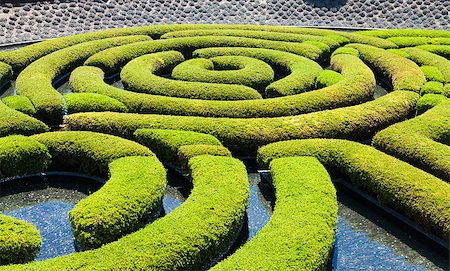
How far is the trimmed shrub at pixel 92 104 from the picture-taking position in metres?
19.9

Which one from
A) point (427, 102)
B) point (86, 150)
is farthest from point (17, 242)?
point (427, 102)

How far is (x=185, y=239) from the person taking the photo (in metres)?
12.8

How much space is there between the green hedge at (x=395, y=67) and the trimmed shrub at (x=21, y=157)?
40.5ft

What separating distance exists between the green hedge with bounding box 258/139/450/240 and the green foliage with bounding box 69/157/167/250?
11.4ft

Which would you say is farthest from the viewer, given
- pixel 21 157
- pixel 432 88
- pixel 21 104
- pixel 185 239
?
pixel 432 88

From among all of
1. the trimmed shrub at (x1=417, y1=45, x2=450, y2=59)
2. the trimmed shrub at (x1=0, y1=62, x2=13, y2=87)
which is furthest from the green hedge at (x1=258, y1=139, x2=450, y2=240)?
the trimmed shrub at (x1=0, y1=62, x2=13, y2=87)

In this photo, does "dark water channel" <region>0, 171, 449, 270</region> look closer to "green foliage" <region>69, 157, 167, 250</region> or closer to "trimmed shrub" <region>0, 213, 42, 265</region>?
"trimmed shrub" <region>0, 213, 42, 265</region>

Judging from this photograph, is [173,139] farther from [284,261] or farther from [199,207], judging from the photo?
[284,261]

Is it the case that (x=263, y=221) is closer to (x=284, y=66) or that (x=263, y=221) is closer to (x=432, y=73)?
(x=284, y=66)

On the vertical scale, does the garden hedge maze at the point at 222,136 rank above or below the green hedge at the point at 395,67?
below

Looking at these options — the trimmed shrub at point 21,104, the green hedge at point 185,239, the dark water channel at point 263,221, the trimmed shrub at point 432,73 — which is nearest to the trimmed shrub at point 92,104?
the trimmed shrub at point 21,104

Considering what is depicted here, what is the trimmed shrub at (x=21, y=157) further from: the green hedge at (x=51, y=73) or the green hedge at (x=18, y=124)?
the green hedge at (x=51, y=73)

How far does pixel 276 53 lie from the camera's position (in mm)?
25562

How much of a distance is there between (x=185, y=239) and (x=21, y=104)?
9.59 m
